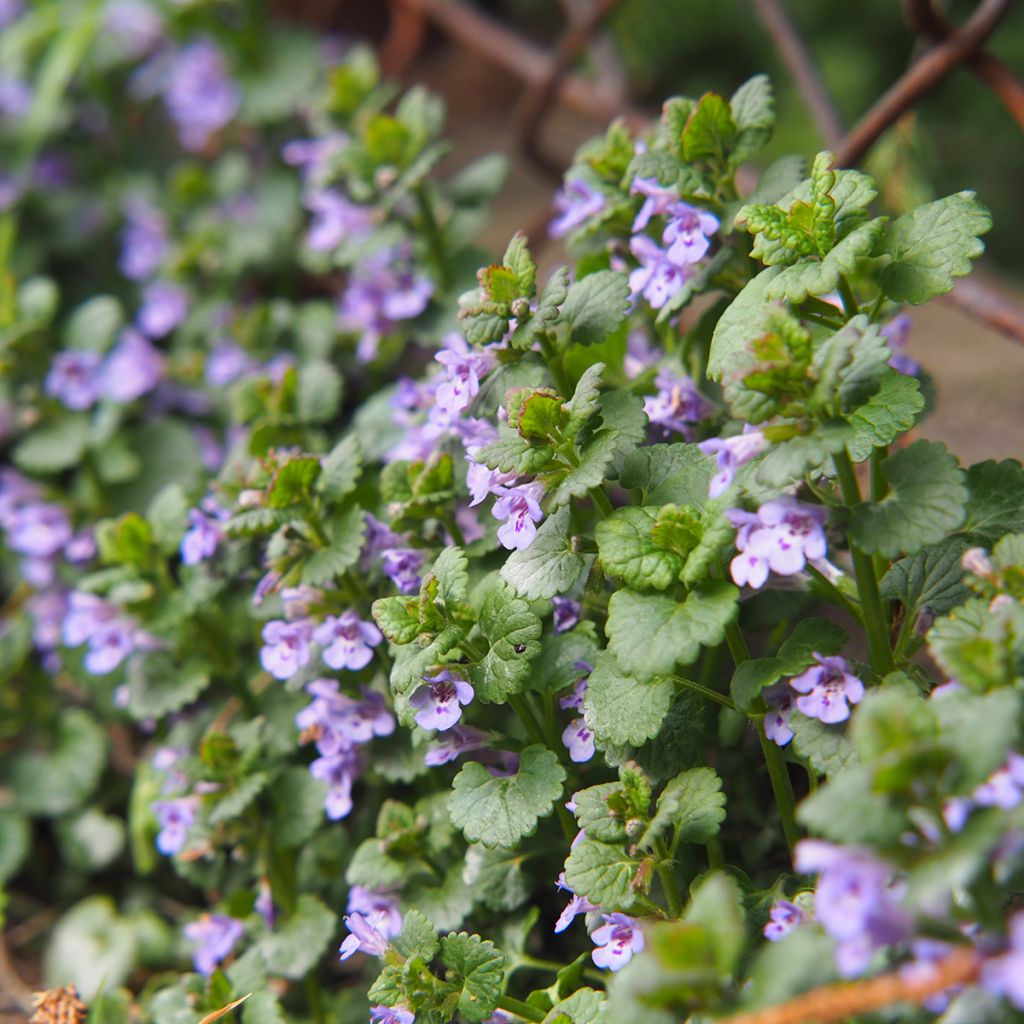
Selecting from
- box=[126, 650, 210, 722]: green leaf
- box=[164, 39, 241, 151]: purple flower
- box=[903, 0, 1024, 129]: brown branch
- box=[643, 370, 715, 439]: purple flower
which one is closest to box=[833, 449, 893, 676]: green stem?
box=[643, 370, 715, 439]: purple flower

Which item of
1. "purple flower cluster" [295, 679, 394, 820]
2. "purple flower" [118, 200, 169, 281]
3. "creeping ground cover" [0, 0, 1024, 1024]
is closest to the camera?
"creeping ground cover" [0, 0, 1024, 1024]

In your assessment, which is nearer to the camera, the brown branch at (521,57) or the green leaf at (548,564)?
the green leaf at (548,564)

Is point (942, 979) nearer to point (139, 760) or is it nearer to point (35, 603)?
point (139, 760)

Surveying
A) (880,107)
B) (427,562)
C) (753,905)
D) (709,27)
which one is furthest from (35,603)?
(709,27)

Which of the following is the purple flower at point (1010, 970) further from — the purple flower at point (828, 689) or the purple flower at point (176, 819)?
the purple flower at point (176, 819)

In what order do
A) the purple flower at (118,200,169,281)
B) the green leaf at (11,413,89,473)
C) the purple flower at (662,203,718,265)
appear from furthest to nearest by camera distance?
the purple flower at (118,200,169,281) < the green leaf at (11,413,89,473) < the purple flower at (662,203,718,265)

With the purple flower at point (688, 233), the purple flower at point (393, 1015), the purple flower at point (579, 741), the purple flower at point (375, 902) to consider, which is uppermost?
the purple flower at point (688, 233)

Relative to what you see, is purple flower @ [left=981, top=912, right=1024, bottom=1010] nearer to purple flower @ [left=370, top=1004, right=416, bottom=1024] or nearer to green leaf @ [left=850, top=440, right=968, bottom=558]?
green leaf @ [left=850, top=440, right=968, bottom=558]

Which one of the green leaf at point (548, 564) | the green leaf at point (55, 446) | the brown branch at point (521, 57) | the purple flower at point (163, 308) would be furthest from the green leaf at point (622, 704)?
the purple flower at point (163, 308)
